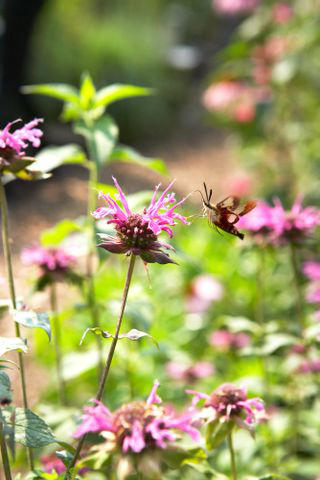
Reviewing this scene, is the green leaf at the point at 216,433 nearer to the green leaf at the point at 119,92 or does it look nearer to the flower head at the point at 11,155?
the flower head at the point at 11,155

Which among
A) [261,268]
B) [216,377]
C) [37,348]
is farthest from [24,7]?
[261,268]

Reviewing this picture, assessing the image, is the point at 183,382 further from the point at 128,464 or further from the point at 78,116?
the point at 128,464

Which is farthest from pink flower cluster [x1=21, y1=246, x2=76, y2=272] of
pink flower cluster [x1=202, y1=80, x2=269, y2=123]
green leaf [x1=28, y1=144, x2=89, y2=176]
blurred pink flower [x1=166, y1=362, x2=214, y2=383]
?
pink flower cluster [x1=202, y1=80, x2=269, y2=123]

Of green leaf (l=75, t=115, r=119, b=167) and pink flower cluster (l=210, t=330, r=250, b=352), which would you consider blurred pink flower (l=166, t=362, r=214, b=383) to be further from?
green leaf (l=75, t=115, r=119, b=167)

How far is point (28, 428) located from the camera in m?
0.79

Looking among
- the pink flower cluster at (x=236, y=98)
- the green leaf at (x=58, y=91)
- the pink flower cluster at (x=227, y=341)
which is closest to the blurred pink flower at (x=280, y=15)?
the pink flower cluster at (x=236, y=98)

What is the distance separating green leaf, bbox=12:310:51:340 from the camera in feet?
2.53

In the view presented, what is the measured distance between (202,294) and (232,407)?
1.74m

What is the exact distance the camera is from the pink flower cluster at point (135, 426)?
0.75 metres

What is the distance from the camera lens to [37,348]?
249cm

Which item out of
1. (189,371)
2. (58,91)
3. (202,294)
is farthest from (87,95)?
(202,294)

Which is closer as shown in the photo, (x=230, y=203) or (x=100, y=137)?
(x=230, y=203)

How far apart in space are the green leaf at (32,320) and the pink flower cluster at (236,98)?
265 centimetres

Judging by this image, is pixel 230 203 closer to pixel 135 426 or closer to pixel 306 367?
pixel 135 426
